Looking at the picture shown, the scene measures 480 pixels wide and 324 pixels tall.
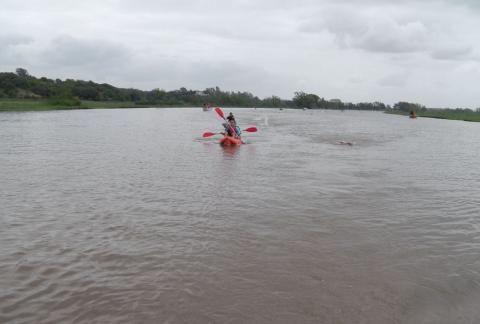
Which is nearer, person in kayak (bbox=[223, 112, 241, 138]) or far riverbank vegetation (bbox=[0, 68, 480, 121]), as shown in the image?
person in kayak (bbox=[223, 112, 241, 138])

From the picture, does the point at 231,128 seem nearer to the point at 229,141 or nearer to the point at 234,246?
the point at 229,141

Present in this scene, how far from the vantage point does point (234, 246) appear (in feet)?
22.2

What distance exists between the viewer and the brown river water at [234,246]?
480 centimetres

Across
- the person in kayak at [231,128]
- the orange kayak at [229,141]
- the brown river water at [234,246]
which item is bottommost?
the brown river water at [234,246]

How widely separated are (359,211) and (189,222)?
152 inches

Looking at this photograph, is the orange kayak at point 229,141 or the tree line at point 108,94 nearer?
the orange kayak at point 229,141

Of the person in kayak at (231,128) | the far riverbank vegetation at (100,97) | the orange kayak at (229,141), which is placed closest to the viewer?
the orange kayak at (229,141)

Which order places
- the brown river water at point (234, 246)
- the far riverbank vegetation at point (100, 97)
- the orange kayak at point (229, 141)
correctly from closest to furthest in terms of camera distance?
the brown river water at point (234, 246)
the orange kayak at point (229, 141)
the far riverbank vegetation at point (100, 97)

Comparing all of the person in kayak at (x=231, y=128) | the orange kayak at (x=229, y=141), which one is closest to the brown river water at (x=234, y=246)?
the orange kayak at (x=229, y=141)

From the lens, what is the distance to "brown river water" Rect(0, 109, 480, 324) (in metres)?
4.80

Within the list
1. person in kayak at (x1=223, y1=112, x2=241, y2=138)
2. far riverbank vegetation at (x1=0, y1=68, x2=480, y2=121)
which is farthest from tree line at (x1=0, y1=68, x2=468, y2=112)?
person in kayak at (x1=223, y1=112, x2=241, y2=138)

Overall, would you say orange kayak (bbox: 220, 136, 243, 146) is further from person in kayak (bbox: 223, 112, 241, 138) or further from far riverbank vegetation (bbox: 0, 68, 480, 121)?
far riverbank vegetation (bbox: 0, 68, 480, 121)

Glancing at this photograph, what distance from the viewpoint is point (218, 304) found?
191 inches

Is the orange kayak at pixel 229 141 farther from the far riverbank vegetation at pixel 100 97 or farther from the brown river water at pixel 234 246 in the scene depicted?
the far riverbank vegetation at pixel 100 97
